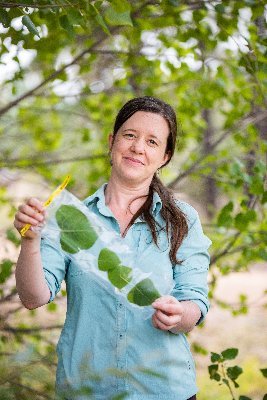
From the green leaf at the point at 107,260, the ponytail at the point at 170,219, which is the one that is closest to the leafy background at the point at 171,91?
the ponytail at the point at 170,219

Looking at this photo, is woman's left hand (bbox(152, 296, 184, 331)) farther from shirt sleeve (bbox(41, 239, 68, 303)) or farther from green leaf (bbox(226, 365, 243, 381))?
green leaf (bbox(226, 365, 243, 381))

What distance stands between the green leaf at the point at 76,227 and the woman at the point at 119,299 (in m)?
0.32

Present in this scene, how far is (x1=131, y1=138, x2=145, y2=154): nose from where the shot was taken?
180 centimetres

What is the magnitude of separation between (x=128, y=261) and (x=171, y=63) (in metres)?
2.23

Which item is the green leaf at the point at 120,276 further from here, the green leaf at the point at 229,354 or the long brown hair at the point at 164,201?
the green leaf at the point at 229,354

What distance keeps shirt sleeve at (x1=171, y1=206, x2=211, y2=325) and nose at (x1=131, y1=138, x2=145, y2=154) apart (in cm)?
26

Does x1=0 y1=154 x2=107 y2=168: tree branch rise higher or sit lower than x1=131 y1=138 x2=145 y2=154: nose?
lower

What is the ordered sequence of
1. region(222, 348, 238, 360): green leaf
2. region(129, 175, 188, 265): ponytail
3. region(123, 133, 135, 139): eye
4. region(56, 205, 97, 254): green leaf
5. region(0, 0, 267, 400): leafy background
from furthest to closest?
1. region(0, 0, 267, 400): leafy background
2. region(222, 348, 238, 360): green leaf
3. region(123, 133, 135, 139): eye
4. region(129, 175, 188, 265): ponytail
5. region(56, 205, 97, 254): green leaf

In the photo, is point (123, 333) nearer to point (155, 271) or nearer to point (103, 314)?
point (103, 314)

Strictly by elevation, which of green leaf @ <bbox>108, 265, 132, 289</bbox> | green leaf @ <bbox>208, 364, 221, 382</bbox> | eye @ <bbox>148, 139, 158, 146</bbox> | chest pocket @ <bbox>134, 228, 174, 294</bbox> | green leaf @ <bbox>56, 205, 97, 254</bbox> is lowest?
green leaf @ <bbox>208, 364, 221, 382</bbox>

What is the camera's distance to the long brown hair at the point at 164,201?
1.74m

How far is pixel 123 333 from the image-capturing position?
5.41 feet

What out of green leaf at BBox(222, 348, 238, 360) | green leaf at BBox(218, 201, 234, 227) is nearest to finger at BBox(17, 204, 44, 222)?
green leaf at BBox(222, 348, 238, 360)

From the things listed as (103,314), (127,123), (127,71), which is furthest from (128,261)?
(127,71)
